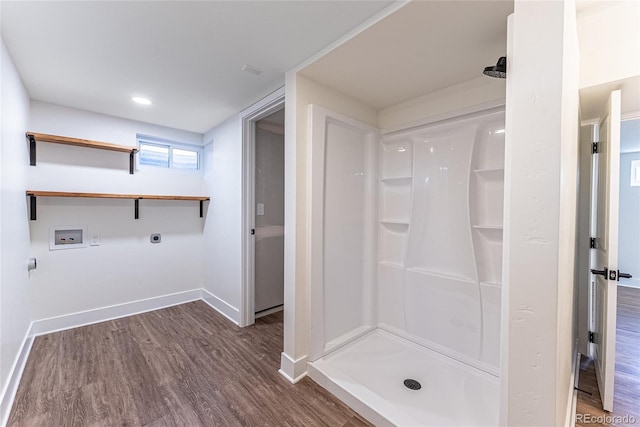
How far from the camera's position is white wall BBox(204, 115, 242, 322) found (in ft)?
9.36

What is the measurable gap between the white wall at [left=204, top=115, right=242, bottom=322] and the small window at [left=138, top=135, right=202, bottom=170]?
22cm

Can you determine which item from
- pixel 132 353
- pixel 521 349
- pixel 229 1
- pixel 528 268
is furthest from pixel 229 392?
pixel 229 1

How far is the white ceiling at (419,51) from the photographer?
1295 mm

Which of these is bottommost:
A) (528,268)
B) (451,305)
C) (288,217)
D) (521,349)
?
(451,305)

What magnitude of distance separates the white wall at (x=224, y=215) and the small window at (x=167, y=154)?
225 millimetres

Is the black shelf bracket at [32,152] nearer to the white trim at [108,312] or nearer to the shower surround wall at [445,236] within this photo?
the white trim at [108,312]

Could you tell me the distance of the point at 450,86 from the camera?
2.05m

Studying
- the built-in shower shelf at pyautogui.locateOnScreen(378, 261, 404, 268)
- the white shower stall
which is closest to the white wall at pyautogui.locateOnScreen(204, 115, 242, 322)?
the white shower stall

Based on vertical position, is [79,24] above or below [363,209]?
above

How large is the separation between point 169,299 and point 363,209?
272cm

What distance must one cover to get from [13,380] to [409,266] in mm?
3030

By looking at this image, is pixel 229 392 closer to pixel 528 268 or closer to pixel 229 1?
pixel 528 268

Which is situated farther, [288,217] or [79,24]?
[288,217]

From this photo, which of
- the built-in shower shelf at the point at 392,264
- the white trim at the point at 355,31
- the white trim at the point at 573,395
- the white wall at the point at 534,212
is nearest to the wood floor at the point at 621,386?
the white trim at the point at 573,395
